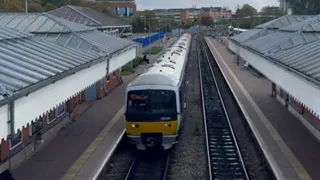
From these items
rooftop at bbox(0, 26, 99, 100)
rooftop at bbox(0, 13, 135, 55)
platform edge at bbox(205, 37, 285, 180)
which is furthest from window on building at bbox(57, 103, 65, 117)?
platform edge at bbox(205, 37, 285, 180)

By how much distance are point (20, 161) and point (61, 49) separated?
3.87 m

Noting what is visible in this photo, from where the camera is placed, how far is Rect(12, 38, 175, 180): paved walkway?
13.8 metres

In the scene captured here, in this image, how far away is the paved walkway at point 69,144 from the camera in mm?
13781

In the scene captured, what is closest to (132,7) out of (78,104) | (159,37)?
(159,37)

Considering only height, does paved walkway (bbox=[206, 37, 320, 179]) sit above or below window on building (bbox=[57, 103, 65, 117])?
below

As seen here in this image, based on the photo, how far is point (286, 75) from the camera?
14.7 metres

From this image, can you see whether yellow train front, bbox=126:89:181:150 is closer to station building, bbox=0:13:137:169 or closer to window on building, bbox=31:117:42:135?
station building, bbox=0:13:137:169

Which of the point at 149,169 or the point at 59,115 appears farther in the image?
the point at 59,115

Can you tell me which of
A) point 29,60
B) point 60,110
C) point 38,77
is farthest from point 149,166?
point 60,110

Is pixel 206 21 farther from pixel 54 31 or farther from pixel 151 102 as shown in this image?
pixel 151 102

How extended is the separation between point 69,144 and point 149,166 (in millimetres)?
3381

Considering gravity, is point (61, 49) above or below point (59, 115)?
above

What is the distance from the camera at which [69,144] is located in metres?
17.1

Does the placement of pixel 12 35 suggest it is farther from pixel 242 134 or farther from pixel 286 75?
pixel 242 134
